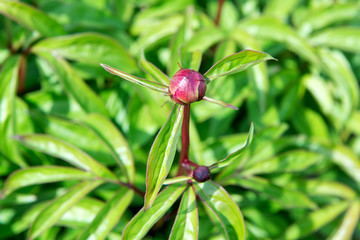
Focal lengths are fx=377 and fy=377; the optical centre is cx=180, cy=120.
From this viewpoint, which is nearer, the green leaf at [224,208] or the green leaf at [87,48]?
the green leaf at [224,208]

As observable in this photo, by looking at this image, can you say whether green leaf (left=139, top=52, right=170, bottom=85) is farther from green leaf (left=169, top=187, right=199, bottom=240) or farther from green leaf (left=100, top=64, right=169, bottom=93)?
green leaf (left=169, top=187, right=199, bottom=240)

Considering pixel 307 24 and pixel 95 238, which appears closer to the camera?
pixel 95 238

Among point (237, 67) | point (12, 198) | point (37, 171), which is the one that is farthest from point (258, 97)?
point (12, 198)

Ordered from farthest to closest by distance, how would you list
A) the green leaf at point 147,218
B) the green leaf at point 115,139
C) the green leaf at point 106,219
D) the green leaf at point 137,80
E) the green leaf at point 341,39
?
the green leaf at point 341,39, the green leaf at point 115,139, the green leaf at point 106,219, the green leaf at point 147,218, the green leaf at point 137,80

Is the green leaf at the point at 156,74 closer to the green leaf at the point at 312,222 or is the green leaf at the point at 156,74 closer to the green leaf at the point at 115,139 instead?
the green leaf at the point at 115,139

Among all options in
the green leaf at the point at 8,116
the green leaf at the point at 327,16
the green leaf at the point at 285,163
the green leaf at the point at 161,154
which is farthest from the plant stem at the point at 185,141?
the green leaf at the point at 327,16

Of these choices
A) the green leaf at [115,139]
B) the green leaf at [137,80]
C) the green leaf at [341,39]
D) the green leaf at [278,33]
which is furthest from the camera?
the green leaf at [341,39]

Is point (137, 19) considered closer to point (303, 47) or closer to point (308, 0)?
point (303, 47)
